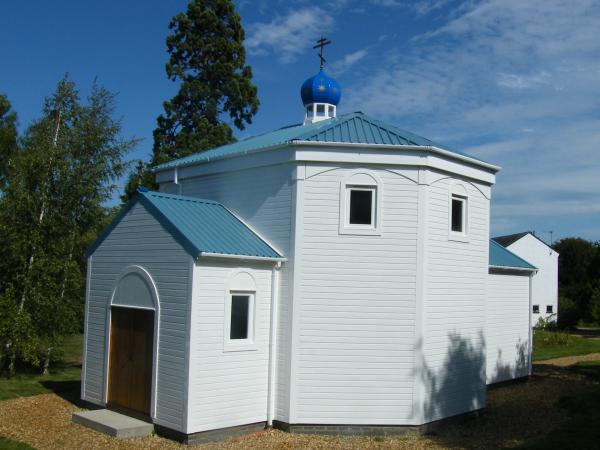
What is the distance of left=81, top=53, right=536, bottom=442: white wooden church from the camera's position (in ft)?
36.8

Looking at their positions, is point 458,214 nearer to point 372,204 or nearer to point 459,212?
point 459,212

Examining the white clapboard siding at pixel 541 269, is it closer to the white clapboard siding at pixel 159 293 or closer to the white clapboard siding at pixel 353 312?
the white clapboard siding at pixel 353 312

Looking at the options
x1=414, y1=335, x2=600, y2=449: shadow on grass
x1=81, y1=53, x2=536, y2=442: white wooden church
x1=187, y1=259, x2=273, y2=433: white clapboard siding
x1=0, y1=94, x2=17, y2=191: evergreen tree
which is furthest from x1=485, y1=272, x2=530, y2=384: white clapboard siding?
x1=0, y1=94, x2=17, y2=191: evergreen tree

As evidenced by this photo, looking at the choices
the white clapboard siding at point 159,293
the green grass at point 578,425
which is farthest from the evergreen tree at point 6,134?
the green grass at point 578,425

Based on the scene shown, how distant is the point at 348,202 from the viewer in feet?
39.7

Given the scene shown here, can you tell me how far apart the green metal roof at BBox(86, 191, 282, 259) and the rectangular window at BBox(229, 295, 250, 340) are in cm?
92

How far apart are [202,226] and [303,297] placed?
2.46 m

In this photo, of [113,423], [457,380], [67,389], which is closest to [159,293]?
[113,423]

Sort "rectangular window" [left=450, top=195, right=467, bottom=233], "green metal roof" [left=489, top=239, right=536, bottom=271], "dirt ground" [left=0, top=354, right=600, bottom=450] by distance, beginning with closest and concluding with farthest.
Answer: "dirt ground" [left=0, top=354, right=600, bottom=450] < "rectangular window" [left=450, top=195, right=467, bottom=233] < "green metal roof" [left=489, top=239, right=536, bottom=271]

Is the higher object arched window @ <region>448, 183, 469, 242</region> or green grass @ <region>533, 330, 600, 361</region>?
arched window @ <region>448, 183, 469, 242</region>

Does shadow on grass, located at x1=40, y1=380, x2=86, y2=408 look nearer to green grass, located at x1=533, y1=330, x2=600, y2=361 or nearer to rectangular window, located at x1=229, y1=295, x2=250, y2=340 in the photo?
rectangular window, located at x1=229, y1=295, x2=250, y2=340

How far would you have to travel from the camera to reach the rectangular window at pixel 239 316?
38.1ft

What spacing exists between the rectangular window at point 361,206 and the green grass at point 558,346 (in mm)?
14530

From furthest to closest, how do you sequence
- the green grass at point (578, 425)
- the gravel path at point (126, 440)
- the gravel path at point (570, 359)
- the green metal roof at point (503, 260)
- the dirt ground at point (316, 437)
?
the gravel path at point (570, 359), the green metal roof at point (503, 260), the dirt ground at point (316, 437), the gravel path at point (126, 440), the green grass at point (578, 425)
